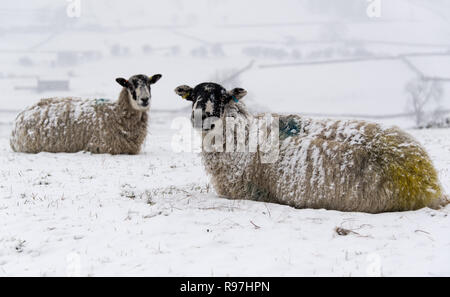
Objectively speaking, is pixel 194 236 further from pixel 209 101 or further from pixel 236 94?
pixel 236 94

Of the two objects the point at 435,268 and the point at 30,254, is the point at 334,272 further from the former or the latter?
the point at 30,254

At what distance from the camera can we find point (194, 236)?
17.2 feet

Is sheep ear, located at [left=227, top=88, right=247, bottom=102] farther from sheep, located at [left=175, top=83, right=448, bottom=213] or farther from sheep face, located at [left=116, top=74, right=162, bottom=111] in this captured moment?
sheep face, located at [left=116, top=74, right=162, bottom=111]

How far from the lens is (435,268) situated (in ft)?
13.5

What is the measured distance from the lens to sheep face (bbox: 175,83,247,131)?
286 inches

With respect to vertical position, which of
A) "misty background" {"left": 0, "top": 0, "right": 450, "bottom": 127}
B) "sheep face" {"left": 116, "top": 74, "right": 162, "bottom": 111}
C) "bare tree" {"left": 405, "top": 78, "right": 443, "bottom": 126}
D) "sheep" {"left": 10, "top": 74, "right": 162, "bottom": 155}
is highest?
"misty background" {"left": 0, "top": 0, "right": 450, "bottom": 127}

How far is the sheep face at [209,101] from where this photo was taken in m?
7.26

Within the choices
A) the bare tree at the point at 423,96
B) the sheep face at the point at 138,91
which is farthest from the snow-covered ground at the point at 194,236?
the bare tree at the point at 423,96

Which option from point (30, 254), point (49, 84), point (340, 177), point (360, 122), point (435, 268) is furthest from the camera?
point (49, 84)

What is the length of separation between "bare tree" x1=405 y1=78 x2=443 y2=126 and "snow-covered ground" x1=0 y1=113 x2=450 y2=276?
66.2 m

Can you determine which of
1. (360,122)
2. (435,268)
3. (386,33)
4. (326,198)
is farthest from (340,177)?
(386,33)

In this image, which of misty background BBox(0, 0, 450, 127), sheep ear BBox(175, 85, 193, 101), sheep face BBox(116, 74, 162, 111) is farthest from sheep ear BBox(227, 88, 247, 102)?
misty background BBox(0, 0, 450, 127)

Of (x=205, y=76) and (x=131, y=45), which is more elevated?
(x=131, y=45)

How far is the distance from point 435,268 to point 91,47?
14533 centimetres
